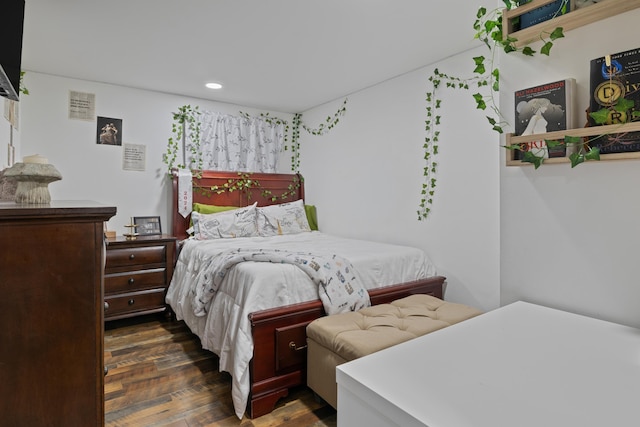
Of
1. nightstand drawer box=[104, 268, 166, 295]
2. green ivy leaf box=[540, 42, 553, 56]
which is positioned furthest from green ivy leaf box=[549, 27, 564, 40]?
nightstand drawer box=[104, 268, 166, 295]

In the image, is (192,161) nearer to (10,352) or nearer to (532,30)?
(10,352)

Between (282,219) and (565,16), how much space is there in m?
3.31

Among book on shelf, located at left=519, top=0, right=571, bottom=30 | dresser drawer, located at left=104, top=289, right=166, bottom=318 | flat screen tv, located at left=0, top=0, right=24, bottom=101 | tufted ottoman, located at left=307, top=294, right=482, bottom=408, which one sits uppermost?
→ flat screen tv, located at left=0, top=0, right=24, bottom=101

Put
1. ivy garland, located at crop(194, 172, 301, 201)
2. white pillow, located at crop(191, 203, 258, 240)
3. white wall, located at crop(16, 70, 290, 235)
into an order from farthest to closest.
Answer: ivy garland, located at crop(194, 172, 301, 201) → white pillow, located at crop(191, 203, 258, 240) → white wall, located at crop(16, 70, 290, 235)

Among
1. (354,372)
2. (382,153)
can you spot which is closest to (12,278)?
(354,372)

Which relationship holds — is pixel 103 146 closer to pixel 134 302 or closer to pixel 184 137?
pixel 184 137

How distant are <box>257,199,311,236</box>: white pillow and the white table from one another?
313 cm

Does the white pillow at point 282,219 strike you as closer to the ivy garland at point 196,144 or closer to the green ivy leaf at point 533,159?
the ivy garland at point 196,144

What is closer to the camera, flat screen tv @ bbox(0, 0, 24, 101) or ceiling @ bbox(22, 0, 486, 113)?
flat screen tv @ bbox(0, 0, 24, 101)

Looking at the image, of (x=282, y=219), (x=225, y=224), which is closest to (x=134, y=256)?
(x=225, y=224)

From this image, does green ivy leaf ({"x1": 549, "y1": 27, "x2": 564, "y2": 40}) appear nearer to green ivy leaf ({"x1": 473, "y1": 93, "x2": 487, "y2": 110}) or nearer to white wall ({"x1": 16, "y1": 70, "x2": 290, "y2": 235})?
green ivy leaf ({"x1": 473, "y1": 93, "x2": 487, "y2": 110})

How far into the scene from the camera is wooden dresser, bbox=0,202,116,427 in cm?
106

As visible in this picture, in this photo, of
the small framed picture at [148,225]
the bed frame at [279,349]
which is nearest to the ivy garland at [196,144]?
the small framed picture at [148,225]

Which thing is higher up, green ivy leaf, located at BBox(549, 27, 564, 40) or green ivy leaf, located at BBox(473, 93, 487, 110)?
green ivy leaf, located at BBox(549, 27, 564, 40)
